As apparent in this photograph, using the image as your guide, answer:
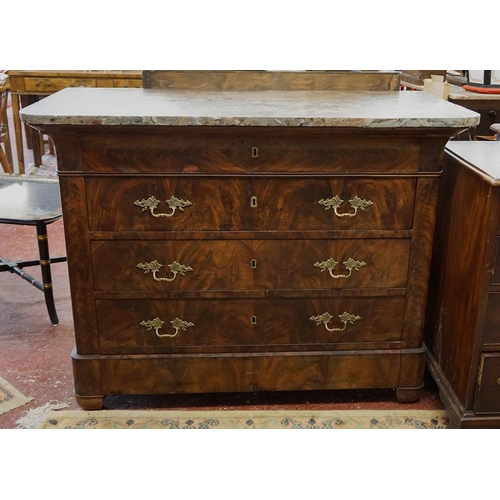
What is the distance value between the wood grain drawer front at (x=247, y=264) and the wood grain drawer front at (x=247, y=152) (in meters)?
0.26

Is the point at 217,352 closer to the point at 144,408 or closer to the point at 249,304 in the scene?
the point at 249,304

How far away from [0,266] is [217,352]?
143cm

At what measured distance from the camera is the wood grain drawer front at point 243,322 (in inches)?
79.4

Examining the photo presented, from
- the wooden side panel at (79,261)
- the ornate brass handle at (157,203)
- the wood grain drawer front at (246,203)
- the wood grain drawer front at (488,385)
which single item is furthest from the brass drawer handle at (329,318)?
the wooden side panel at (79,261)

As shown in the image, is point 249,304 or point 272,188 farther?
point 249,304

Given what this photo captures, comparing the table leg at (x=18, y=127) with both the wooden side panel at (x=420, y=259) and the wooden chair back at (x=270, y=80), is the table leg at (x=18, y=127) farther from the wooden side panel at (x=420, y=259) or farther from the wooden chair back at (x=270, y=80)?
the wooden side panel at (x=420, y=259)

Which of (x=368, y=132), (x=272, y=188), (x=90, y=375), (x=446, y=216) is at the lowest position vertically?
(x=90, y=375)

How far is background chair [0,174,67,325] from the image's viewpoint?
2494 millimetres

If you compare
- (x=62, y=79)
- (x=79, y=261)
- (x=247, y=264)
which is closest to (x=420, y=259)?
(x=247, y=264)

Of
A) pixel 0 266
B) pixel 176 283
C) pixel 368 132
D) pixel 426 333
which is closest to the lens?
pixel 368 132

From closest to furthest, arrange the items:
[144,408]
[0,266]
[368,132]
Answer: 1. [368,132]
2. [144,408]
3. [0,266]

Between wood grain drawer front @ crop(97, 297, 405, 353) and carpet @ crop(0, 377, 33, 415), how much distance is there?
440mm
